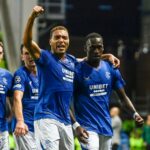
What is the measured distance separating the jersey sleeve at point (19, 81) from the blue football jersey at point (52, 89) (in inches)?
33.4

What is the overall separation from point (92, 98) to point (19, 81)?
1.06 metres

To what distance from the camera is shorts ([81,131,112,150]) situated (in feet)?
39.4

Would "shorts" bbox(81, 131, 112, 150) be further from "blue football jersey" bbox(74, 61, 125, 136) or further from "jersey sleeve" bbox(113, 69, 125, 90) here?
"jersey sleeve" bbox(113, 69, 125, 90)

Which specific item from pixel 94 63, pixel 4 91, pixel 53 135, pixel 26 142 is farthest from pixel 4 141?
pixel 94 63

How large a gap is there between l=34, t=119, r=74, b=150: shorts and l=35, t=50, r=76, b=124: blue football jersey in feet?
0.25

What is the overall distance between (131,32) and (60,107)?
26616 millimetres

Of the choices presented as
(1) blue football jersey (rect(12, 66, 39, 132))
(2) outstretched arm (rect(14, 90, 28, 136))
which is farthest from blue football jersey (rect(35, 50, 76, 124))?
(1) blue football jersey (rect(12, 66, 39, 132))

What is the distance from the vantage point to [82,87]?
483 inches

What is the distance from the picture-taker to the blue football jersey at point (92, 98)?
40.1ft

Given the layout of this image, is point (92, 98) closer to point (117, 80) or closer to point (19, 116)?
point (117, 80)

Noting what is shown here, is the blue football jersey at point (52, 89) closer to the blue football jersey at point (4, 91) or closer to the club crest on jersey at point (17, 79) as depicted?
the blue football jersey at point (4, 91)

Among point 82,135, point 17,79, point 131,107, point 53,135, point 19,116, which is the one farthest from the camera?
point 17,79

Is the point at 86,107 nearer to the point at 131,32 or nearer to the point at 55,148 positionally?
the point at 55,148

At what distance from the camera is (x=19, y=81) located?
12602 millimetres
